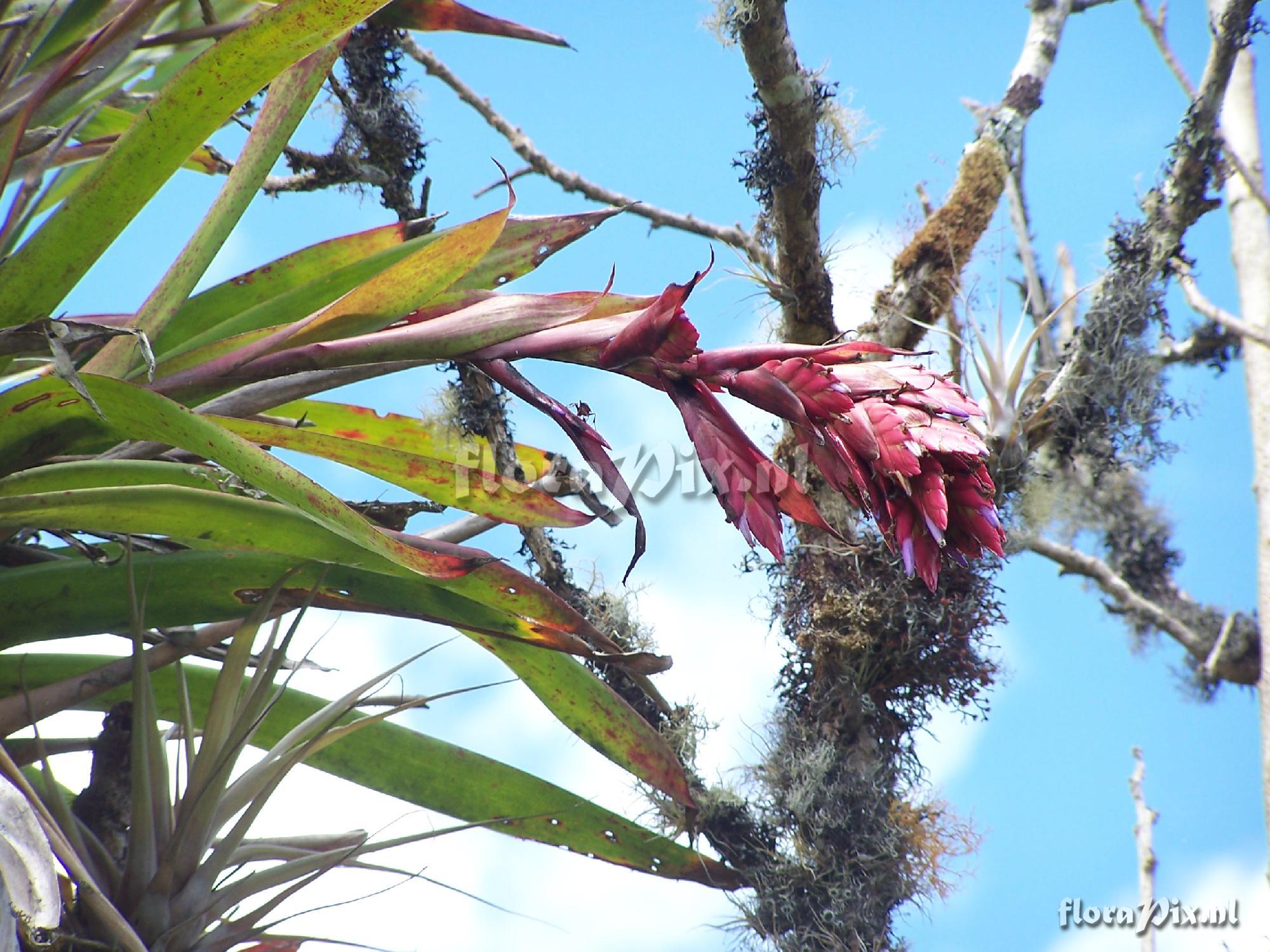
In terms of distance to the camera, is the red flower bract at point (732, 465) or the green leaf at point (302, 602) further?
the green leaf at point (302, 602)

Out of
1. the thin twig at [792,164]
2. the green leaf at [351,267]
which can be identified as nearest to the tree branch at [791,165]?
the thin twig at [792,164]

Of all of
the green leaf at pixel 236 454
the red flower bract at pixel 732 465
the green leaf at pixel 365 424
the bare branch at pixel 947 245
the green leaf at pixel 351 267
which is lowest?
the green leaf at pixel 236 454

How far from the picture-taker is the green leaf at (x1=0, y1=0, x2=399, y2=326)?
0.59m

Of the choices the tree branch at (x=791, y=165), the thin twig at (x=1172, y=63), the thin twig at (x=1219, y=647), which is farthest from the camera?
the thin twig at (x=1219, y=647)

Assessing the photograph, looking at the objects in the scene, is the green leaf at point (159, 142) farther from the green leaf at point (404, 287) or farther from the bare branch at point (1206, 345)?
the bare branch at point (1206, 345)

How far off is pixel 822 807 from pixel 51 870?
0.80m

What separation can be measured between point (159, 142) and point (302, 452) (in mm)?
224

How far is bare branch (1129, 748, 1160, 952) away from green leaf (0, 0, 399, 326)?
56.5 inches

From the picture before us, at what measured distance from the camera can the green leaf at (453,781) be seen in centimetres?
80

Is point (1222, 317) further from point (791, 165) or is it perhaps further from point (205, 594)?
point (205, 594)

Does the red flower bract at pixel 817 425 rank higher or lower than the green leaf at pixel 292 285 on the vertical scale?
lower

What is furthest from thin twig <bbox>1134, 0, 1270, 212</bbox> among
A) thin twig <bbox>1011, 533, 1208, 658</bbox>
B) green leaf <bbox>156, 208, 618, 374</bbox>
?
green leaf <bbox>156, 208, 618, 374</bbox>

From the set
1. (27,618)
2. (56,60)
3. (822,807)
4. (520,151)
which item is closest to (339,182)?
(520,151)

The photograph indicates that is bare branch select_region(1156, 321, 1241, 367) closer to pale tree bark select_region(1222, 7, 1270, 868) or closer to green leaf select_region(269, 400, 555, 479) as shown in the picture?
pale tree bark select_region(1222, 7, 1270, 868)
